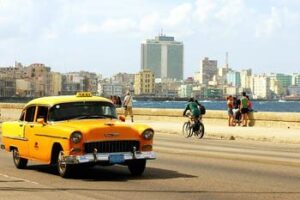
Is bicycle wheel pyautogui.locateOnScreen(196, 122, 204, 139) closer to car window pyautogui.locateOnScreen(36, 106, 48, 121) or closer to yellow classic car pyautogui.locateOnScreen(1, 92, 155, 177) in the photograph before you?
yellow classic car pyautogui.locateOnScreen(1, 92, 155, 177)

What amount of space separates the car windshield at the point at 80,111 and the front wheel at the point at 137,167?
1235 mm

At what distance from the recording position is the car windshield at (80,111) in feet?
48.1

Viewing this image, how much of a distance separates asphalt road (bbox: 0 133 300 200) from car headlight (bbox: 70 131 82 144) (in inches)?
30.8

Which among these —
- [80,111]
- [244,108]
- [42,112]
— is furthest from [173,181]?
[244,108]

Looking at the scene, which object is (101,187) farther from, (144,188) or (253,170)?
(253,170)

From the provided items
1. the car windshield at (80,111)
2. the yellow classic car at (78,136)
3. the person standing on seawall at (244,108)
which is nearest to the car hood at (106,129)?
the yellow classic car at (78,136)

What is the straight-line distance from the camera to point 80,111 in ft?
48.5

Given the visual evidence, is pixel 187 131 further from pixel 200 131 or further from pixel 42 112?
pixel 42 112

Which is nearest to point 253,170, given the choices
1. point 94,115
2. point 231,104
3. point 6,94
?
point 94,115

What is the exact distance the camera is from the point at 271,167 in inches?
628

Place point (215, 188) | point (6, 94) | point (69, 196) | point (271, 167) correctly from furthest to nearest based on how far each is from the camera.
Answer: point (6, 94) < point (271, 167) < point (215, 188) < point (69, 196)

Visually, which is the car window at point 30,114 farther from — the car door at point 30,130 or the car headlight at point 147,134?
the car headlight at point 147,134

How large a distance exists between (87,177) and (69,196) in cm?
269

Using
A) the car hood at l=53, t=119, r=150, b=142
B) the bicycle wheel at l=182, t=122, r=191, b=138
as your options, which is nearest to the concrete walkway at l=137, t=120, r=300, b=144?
the bicycle wheel at l=182, t=122, r=191, b=138
